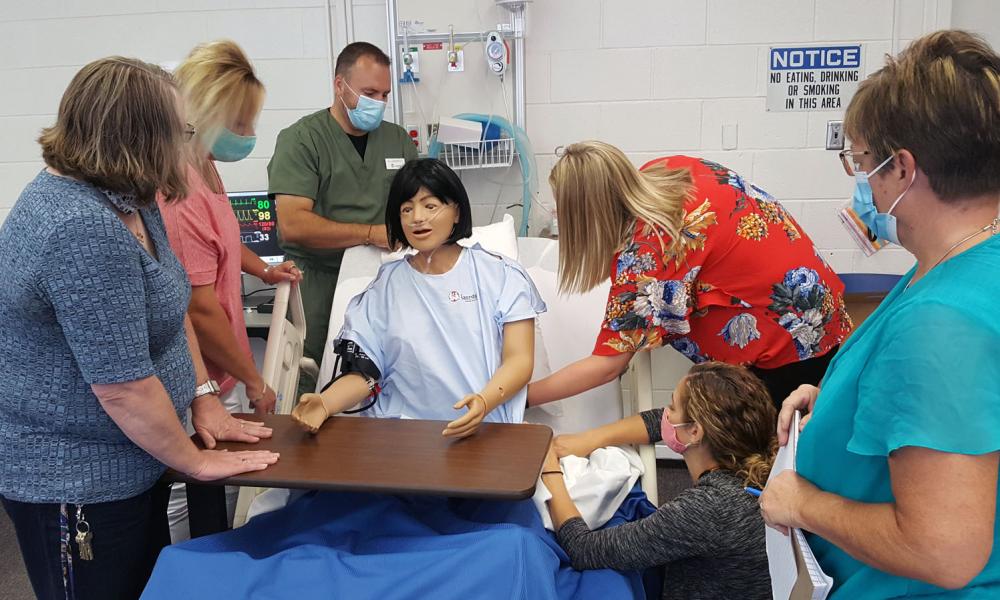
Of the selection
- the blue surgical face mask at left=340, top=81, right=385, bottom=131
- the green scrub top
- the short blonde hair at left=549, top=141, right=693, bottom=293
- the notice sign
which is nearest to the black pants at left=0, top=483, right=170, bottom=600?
the short blonde hair at left=549, top=141, right=693, bottom=293

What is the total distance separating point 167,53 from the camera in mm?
3402

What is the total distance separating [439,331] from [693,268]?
25.8 inches

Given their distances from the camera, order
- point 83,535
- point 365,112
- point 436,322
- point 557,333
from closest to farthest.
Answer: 1. point 83,535
2. point 436,322
3. point 557,333
4. point 365,112

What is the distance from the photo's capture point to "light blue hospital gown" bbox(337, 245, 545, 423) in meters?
2.02

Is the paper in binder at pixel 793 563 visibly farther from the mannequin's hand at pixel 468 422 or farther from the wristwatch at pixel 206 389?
the wristwatch at pixel 206 389

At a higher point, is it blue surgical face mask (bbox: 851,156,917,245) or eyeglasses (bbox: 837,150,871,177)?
eyeglasses (bbox: 837,150,871,177)

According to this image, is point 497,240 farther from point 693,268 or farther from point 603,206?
point 693,268

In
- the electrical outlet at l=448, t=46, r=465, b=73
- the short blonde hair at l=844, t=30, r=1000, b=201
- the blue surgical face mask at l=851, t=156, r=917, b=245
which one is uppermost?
the electrical outlet at l=448, t=46, r=465, b=73

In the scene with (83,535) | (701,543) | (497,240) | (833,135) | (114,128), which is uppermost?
(114,128)

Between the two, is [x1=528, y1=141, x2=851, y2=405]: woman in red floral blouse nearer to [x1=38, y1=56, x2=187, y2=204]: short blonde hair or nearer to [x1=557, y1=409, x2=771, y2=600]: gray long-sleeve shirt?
[x1=557, y1=409, x2=771, y2=600]: gray long-sleeve shirt

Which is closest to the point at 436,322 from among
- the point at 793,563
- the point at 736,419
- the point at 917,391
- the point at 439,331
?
the point at 439,331

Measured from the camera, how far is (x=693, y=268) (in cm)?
180

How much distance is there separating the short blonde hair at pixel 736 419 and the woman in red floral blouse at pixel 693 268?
24 centimetres

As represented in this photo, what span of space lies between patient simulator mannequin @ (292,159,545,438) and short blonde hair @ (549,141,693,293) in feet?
0.82
